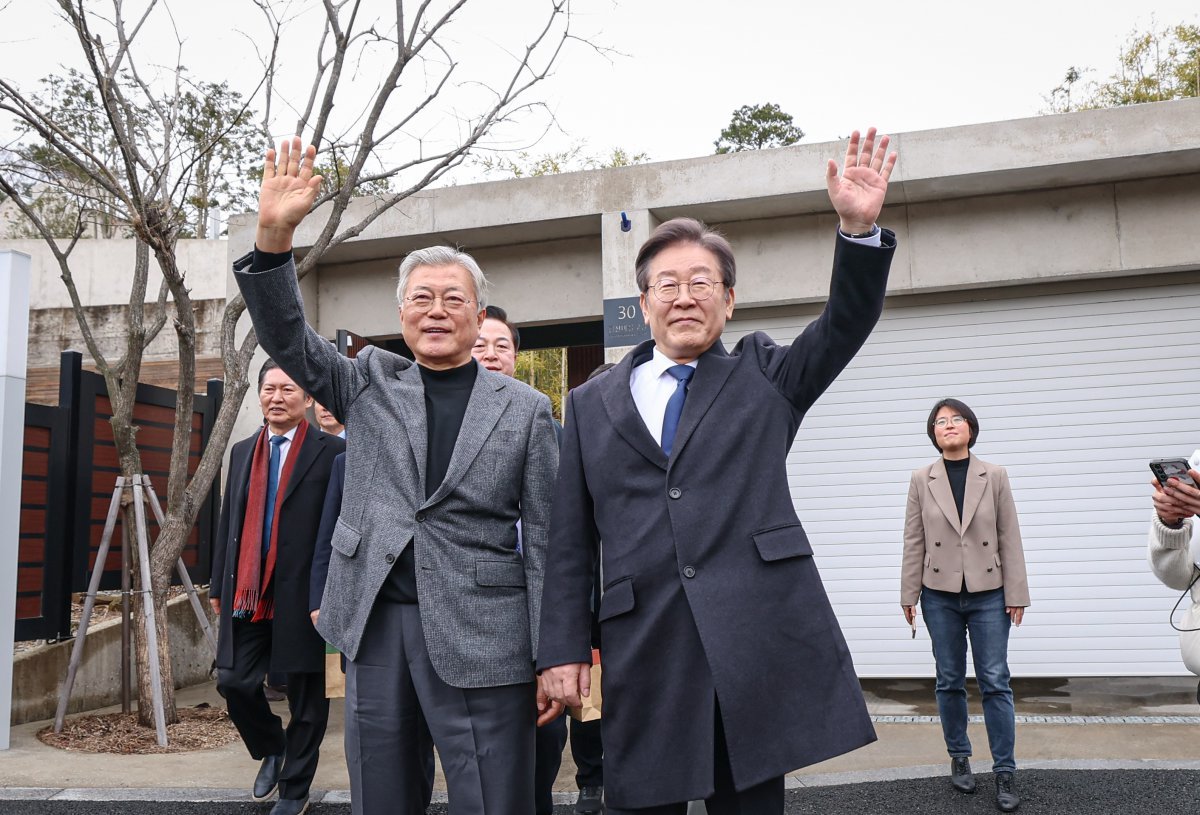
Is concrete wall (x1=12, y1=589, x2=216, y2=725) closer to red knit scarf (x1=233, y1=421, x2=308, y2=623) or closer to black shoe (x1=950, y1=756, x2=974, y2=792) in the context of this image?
red knit scarf (x1=233, y1=421, x2=308, y2=623)

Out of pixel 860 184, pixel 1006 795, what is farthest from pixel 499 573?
pixel 1006 795

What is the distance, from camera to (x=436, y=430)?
2.95m

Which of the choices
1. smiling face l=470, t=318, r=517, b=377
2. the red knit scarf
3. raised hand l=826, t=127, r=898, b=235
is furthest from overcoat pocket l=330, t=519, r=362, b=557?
the red knit scarf

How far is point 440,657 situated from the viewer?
8.80ft

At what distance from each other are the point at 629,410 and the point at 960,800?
3779 millimetres

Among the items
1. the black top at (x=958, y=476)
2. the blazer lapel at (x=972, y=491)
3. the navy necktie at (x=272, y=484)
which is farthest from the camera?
the black top at (x=958, y=476)

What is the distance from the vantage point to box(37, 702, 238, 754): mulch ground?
6664mm

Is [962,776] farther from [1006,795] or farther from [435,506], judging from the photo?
[435,506]

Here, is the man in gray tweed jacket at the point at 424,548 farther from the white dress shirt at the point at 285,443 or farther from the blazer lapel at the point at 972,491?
the blazer lapel at the point at 972,491

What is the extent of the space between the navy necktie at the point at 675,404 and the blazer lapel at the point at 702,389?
0.09 feet

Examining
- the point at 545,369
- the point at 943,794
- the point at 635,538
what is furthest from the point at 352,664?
the point at 545,369

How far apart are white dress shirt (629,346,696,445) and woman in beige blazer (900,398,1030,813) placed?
3.48 meters

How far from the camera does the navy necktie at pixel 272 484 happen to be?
5.32 metres

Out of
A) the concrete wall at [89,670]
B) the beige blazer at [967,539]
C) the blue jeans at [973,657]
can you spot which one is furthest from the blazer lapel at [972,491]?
Result: the concrete wall at [89,670]
